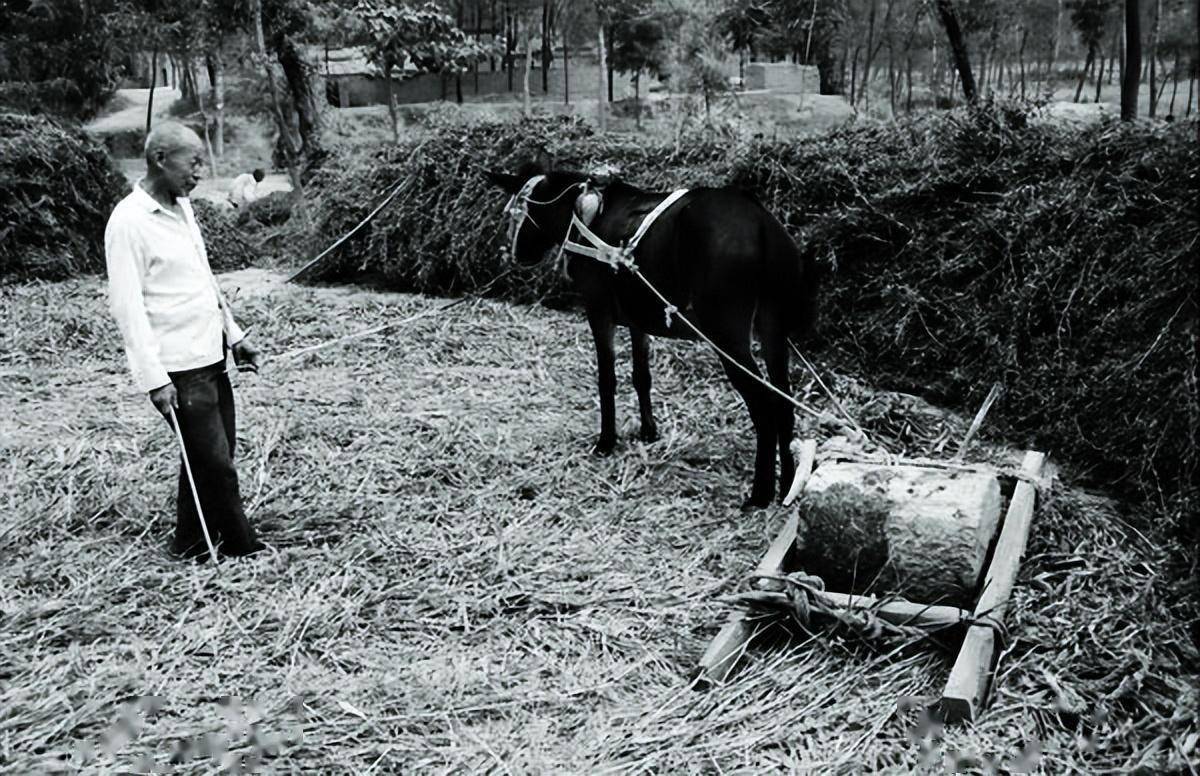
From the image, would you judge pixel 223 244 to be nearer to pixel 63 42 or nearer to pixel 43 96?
pixel 63 42

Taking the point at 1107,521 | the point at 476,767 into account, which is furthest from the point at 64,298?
the point at 1107,521

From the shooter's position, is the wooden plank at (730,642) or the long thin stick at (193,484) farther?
the long thin stick at (193,484)

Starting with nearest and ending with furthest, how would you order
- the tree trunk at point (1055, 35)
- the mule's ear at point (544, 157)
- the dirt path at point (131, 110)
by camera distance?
the mule's ear at point (544, 157), the tree trunk at point (1055, 35), the dirt path at point (131, 110)

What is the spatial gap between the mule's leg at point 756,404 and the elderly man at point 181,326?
2436 millimetres

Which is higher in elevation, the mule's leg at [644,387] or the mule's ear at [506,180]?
the mule's ear at [506,180]

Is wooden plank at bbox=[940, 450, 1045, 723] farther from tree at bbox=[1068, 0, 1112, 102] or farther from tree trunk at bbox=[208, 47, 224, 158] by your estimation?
tree at bbox=[1068, 0, 1112, 102]

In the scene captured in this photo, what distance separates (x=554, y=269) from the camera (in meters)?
10.0

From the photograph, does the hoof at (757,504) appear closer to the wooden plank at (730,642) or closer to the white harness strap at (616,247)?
the wooden plank at (730,642)

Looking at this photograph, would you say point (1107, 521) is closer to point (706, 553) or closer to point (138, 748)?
point (706, 553)

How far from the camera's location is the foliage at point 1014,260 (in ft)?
18.8

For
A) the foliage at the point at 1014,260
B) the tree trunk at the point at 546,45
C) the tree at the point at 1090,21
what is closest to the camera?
the foliage at the point at 1014,260

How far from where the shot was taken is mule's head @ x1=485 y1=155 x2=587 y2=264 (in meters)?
6.59

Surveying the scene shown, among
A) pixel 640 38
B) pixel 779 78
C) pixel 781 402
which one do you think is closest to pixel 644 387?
pixel 781 402

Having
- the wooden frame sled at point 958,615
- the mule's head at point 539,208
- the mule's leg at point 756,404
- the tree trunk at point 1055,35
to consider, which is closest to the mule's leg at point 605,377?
the mule's head at point 539,208
